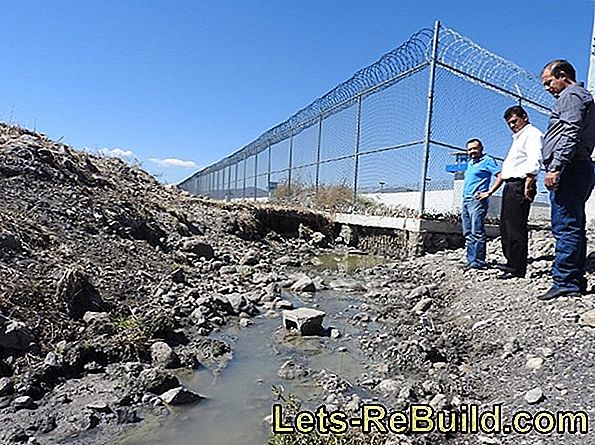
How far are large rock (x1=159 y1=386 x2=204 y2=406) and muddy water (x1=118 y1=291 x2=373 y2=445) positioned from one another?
0.20ft

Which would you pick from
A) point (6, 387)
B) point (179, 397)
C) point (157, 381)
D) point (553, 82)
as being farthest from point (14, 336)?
point (553, 82)

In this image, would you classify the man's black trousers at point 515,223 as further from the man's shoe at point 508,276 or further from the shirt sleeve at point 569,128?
the shirt sleeve at point 569,128

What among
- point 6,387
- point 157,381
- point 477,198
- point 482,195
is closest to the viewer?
point 6,387

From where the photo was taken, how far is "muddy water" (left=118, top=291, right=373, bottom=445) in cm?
277

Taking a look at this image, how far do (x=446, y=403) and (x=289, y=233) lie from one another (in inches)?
430

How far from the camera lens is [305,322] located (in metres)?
4.76

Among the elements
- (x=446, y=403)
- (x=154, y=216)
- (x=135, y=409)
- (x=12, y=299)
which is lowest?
(x=135, y=409)

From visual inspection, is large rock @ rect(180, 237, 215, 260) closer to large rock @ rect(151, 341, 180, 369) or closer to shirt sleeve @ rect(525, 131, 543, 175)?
large rock @ rect(151, 341, 180, 369)

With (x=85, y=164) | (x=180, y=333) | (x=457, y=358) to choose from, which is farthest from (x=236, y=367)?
(x=85, y=164)

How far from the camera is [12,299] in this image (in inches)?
157

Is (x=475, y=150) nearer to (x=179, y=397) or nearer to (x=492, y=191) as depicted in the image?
(x=492, y=191)

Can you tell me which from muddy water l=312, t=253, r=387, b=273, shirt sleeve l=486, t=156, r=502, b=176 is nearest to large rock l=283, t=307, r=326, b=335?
shirt sleeve l=486, t=156, r=502, b=176

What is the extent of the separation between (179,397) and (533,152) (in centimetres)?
399

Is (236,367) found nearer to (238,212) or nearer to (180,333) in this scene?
(180,333)
